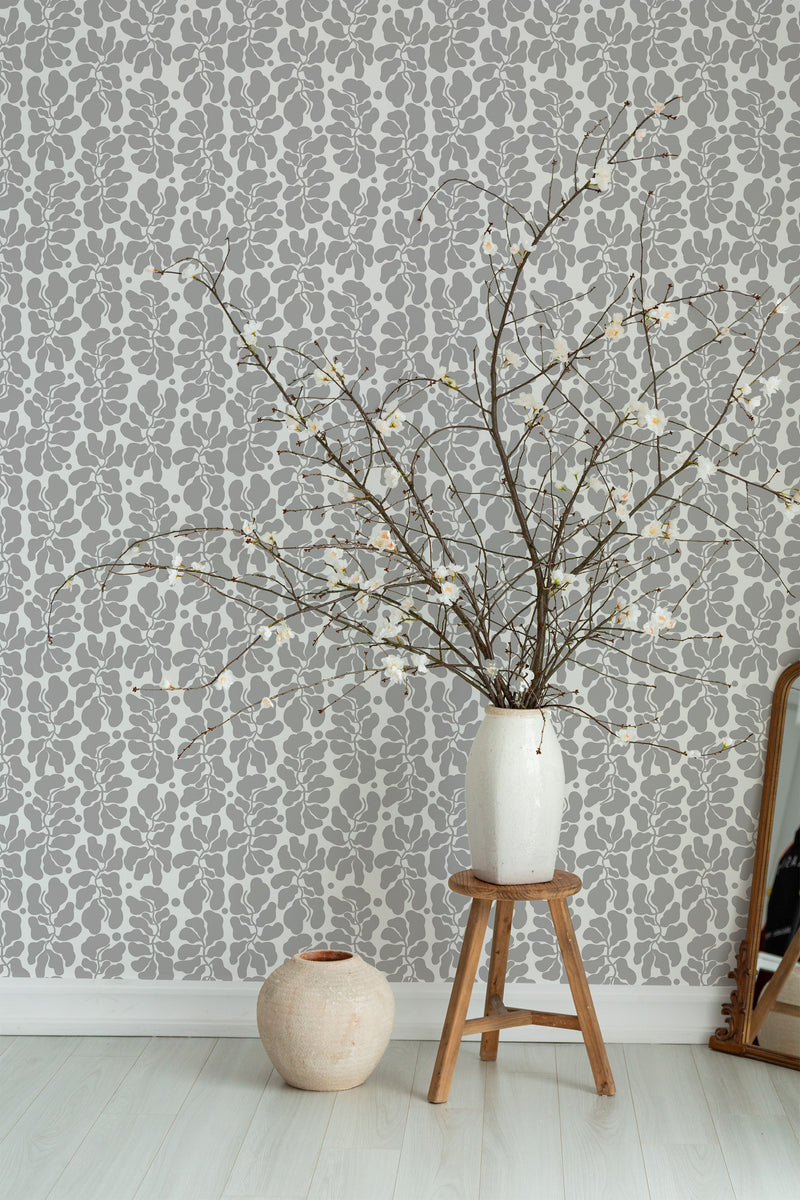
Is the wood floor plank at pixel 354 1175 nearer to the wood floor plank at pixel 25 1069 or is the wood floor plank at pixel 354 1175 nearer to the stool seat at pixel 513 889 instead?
the stool seat at pixel 513 889

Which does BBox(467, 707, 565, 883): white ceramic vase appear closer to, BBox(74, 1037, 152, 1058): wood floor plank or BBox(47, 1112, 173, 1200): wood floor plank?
BBox(47, 1112, 173, 1200): wood floor plank

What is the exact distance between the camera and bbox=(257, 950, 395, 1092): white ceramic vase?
2.56m

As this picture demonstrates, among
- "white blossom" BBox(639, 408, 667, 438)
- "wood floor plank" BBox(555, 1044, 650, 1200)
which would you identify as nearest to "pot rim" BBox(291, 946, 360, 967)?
"wood floor plank" BBox(555, 1044, 650, 1200)

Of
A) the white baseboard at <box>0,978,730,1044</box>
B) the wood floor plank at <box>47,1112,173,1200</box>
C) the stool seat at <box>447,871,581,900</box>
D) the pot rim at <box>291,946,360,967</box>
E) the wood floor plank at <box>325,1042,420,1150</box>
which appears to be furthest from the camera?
the white baseboard at <box>0,978,730,1044</box>

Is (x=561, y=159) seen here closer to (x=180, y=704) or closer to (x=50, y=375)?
(x=50, y=375)

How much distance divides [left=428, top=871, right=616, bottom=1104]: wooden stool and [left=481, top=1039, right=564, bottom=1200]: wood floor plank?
0.13m

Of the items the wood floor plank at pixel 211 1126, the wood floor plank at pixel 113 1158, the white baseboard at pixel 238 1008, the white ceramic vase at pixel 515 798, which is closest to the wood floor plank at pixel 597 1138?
the white baseboard at pixel 238 1008

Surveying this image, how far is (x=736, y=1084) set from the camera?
107 inches

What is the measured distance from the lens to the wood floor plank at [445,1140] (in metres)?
2.22

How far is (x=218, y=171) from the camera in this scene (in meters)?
2.95

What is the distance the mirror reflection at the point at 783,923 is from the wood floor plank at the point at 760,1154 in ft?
1.09

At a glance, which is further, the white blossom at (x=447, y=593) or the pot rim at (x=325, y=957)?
the pot rim at (x=325, y=957)

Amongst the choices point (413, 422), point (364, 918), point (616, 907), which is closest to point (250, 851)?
point (364, 918)

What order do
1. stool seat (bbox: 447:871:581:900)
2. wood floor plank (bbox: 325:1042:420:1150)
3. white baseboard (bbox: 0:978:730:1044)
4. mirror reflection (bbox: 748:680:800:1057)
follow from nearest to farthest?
wood floor plank (bbox: 325:1042:420:1150)
stool seat (bbox: 447:871:581:900)
mirror reflection (bbox: 748:680:800:1057)
white baseboard (bbox: 0:978:730:1044)
